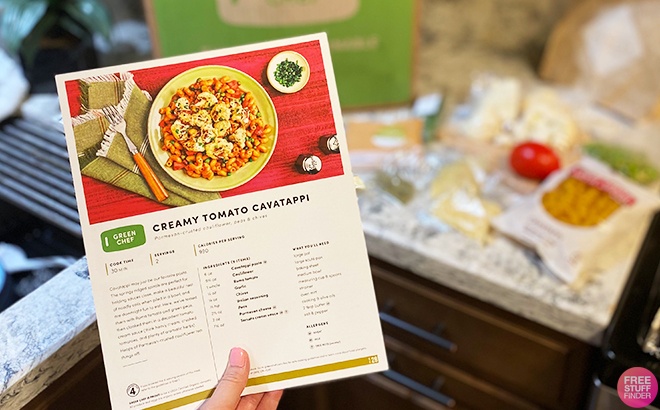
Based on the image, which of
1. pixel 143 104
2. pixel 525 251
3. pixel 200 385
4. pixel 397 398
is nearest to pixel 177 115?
pixel 143 104

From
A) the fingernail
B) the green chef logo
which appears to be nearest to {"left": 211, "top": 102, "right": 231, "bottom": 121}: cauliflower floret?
the green chef logo

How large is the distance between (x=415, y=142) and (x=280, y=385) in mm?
689

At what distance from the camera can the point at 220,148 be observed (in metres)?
0.64

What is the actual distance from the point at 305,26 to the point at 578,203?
60 centimetres

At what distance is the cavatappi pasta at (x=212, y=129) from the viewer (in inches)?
24.6

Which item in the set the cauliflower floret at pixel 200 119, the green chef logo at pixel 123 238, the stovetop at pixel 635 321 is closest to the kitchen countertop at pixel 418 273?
the stovetop at pixel 635 321

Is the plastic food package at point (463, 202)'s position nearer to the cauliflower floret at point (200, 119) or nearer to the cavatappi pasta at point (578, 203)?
the cavatappi pasta at point (578, 203)

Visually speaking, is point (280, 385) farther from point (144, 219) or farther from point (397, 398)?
point (397, 398)

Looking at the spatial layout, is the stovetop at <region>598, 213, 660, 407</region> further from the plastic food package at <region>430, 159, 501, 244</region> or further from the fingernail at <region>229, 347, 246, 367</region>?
the fingernail at <region>229, 347, 246, 367</region>

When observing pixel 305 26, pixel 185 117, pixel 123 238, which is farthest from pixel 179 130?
pixel 305 26

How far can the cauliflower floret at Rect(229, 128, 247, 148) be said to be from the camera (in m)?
0.64

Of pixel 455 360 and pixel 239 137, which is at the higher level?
pixel 239 137

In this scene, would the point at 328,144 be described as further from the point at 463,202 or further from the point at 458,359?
the point at 458,359

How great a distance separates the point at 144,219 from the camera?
0.62 m
